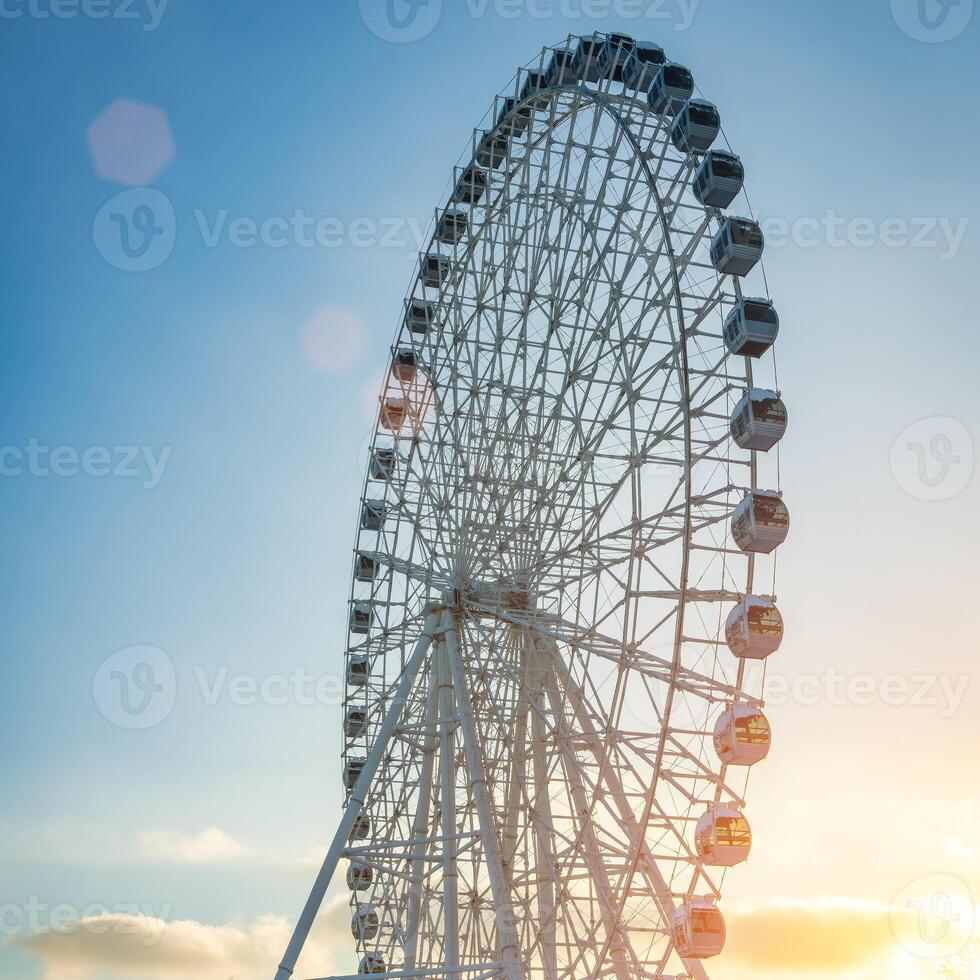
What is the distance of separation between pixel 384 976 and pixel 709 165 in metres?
14.3

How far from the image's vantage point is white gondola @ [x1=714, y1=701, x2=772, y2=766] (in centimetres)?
1814

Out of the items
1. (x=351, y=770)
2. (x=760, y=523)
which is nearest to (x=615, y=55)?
(x=760, y=523)

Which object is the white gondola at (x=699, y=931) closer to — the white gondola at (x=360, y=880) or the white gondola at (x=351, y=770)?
the white gondola at (x=360, y=880)

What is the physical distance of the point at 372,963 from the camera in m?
31.2

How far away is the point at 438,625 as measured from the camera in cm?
2541

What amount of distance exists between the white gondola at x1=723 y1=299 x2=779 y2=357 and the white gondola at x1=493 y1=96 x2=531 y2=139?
1019cm

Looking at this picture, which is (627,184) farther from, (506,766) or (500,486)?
(506,766)

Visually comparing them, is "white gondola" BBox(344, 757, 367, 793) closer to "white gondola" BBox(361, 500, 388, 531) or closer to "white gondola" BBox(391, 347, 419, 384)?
"white gondola" BBox(361, 500, 388, 531)

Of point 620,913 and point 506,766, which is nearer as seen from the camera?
point 620,913

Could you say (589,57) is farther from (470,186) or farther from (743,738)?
(743,738)

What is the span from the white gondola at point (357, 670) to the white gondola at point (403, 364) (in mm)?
7340

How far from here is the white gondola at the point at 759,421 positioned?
762 inches

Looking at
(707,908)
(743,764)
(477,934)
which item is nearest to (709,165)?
(743,764)

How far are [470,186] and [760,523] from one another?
14.2 meters
